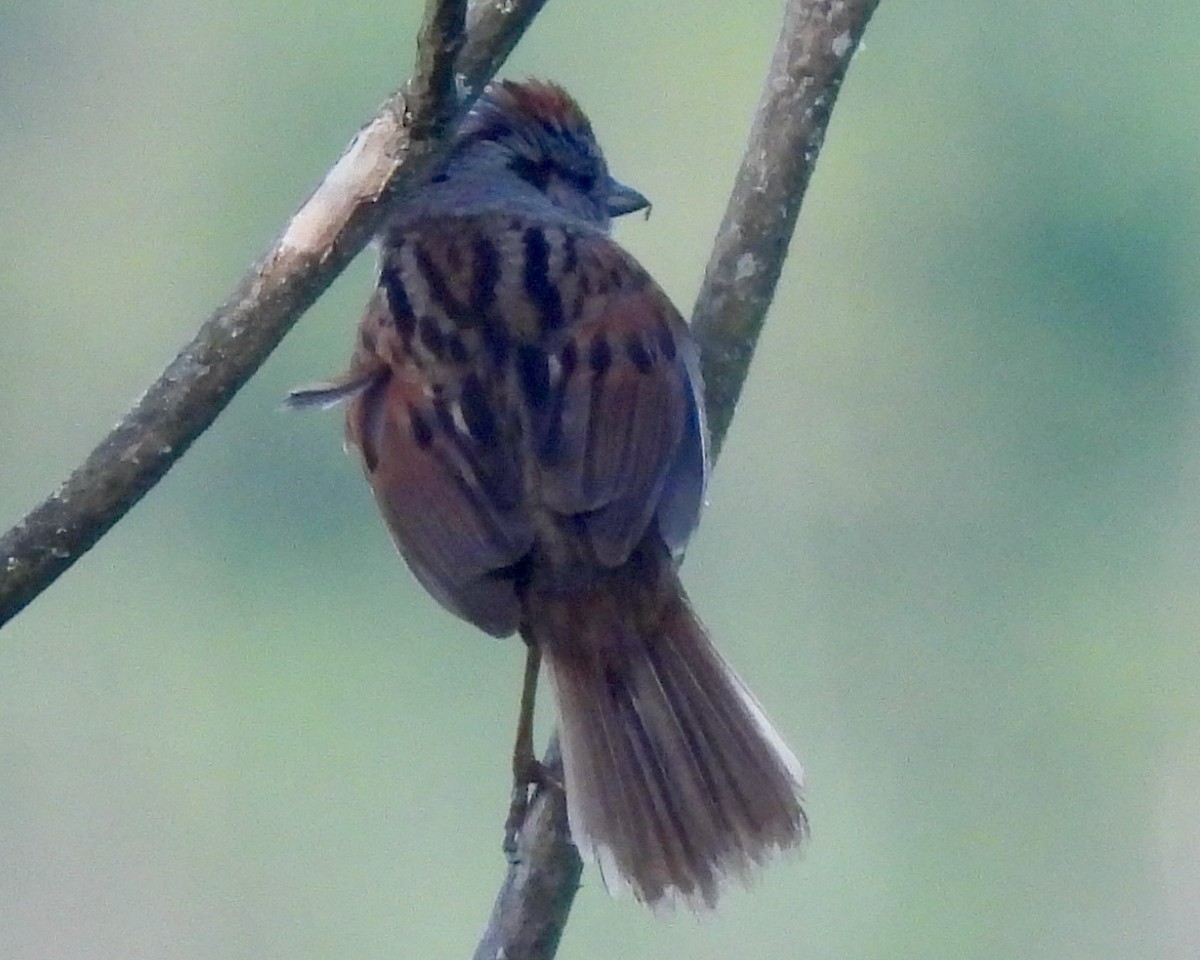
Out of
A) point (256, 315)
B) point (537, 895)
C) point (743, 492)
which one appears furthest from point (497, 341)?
point (743, 492)

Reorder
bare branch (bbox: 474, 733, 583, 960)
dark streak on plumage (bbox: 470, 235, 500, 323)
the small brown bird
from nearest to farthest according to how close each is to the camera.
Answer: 1. bare branch (bbox: 474, 733, 583, 960)
2. the small brown bird
3. dark streak on plumage (bbox: 470, 235, 500, 323)

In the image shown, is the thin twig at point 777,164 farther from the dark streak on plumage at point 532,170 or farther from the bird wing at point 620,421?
the dark streak on plumage at point 532,170

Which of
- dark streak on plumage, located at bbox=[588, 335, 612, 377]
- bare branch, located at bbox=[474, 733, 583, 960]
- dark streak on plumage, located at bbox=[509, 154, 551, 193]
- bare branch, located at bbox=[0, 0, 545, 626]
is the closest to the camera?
bare branch, located at bbox=[0, 0, 545, 626]

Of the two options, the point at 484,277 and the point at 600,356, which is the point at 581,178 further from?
the point at 600,356

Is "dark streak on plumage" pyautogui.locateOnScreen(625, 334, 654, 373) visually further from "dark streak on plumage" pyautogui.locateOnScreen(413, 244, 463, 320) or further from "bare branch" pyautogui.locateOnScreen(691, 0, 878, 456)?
"dark streak on plumage" pyautogui.locateOnScreen(413, 244, 463, 320)

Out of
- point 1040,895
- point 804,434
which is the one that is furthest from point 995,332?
point 1040,895

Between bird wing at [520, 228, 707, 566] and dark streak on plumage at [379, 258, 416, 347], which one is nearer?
bird wing at [520, 228, 707, 566]

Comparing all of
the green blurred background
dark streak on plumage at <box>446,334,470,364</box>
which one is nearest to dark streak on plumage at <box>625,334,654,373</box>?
dark streak on plumage at <box>446,334,470,364</box>
